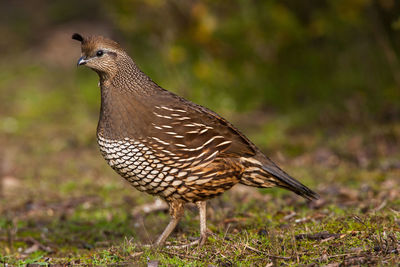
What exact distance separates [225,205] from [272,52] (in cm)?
524

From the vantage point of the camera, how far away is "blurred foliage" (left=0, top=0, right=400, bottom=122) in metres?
8.75

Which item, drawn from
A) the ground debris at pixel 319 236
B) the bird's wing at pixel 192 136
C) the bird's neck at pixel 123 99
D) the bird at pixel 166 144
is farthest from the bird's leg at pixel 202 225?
the bird's neck at pixel 123 99

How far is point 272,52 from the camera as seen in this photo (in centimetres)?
1073

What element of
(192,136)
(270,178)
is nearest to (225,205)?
(270,178)

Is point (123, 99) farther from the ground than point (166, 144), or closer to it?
farther from the ground

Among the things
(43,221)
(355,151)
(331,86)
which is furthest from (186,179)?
(331,86)

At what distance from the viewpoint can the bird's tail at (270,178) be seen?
5023 millimetres

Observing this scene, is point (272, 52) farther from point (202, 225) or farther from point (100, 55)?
point (202, 225)

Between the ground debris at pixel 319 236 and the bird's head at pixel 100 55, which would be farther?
the bird's head at pixel 100 55

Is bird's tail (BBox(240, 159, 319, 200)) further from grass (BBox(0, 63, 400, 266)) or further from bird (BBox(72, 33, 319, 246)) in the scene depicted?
grass (BBox(0, 63, 400, 266))

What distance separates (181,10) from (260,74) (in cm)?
194

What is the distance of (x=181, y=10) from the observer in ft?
36.2

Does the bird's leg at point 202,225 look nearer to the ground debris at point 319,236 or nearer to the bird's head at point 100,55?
the ground debris at point 319,236

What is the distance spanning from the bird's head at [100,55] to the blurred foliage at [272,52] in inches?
167
